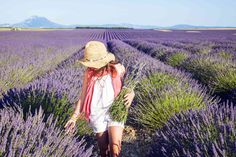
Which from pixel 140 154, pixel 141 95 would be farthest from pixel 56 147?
pixel 141 95

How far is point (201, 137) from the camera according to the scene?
2270mm

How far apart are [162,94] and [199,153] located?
2.14 meters

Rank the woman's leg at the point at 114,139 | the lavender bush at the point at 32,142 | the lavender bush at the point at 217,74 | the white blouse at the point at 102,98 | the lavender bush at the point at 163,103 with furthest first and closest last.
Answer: the lavender bush at the point at 217,74 < the lavender bush at the point at 163,103 < the white blouse at the point at 102,98 < the woman's leg at the point at 114,139 < the lavender bush at the point at 32,142

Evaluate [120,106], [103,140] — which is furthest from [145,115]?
[120,106]

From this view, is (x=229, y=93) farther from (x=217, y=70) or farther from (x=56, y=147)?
(x=56, y=147)

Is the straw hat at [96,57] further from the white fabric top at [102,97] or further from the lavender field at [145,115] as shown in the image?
the lavender field at [145,115]

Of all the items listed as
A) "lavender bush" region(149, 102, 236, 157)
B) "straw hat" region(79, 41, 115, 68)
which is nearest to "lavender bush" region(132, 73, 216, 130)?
"lavender bush" region(149, 102, 236, 157)

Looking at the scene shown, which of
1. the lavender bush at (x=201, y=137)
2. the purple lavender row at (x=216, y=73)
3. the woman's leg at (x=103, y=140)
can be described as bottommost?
the purple lavender row at (x=216, y=73)

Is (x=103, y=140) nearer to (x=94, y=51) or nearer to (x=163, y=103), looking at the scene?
(x=94, y=51)

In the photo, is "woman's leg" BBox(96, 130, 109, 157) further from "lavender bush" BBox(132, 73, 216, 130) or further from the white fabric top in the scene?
"lavender bush" BBox(132, 73, 216, 130)

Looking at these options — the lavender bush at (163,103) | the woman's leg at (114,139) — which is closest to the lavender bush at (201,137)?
the woman's leg at (114,139)

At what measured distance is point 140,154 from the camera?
3793 mm

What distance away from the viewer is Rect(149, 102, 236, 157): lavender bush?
202cm

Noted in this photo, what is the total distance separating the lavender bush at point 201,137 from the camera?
2.02 metres
